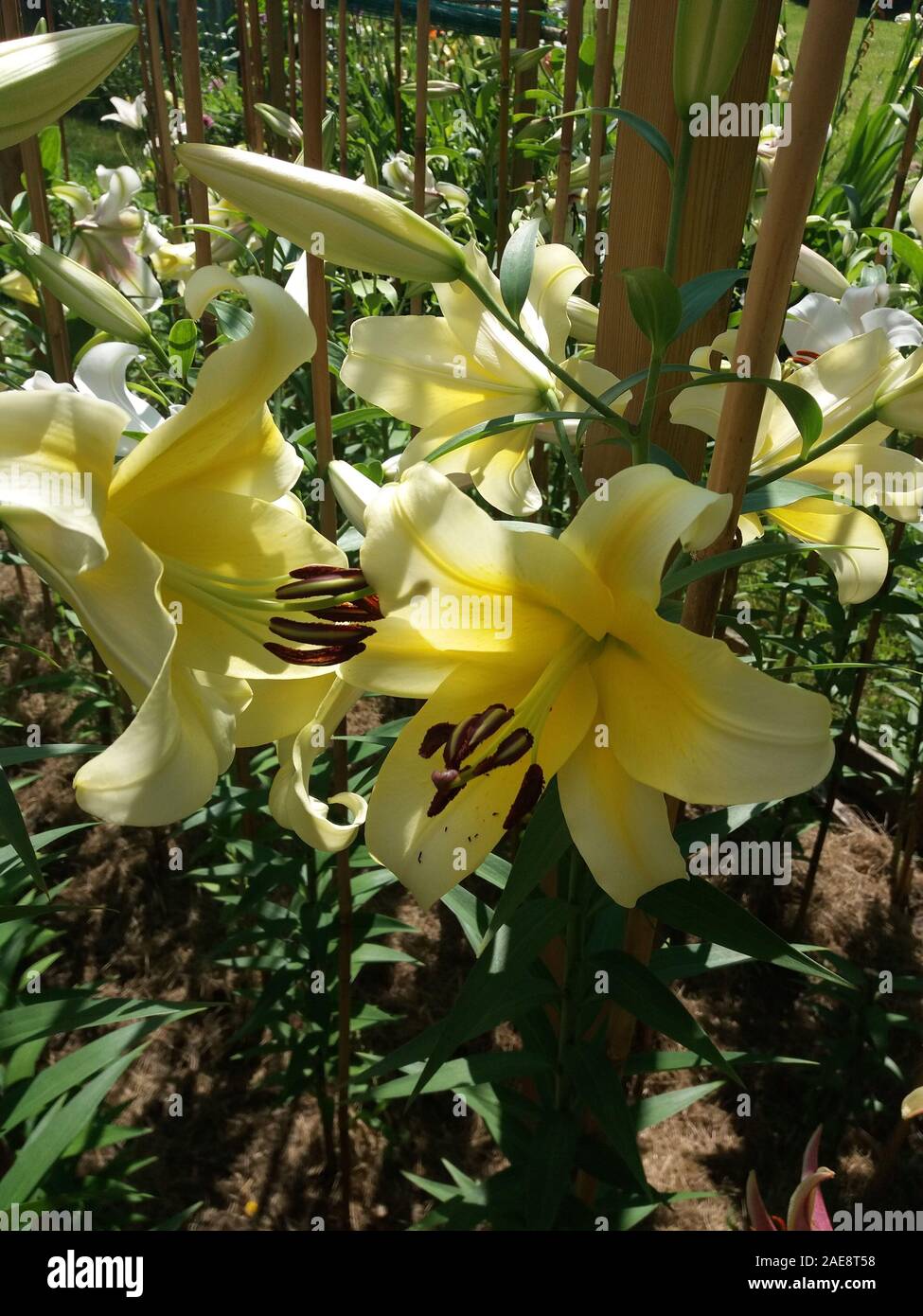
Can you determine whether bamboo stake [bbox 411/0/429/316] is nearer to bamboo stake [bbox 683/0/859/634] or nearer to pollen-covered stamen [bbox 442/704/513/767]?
bamboo stake [bbox 683/0/859/634]

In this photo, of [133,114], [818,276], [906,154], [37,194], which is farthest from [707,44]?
[133,114]

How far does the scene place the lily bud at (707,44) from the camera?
1.86 feet

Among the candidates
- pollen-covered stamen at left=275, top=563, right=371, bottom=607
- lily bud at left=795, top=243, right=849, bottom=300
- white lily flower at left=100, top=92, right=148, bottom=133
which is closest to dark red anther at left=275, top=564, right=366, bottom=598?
pollen-covered stamen at left=275, top=563, right=371, bottom=607

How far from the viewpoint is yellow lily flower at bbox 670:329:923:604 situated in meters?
0.75

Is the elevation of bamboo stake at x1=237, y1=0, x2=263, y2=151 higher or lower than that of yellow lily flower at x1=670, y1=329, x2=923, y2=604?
higher

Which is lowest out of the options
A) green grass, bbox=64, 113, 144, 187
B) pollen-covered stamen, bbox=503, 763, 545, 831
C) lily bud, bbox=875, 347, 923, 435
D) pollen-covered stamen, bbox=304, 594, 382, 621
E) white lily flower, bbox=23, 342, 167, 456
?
green grass, bbox=64, 113, 144, 187

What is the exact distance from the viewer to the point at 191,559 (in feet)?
2.14

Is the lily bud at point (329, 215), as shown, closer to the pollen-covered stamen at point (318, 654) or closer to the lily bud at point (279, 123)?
the pollen-covered stamen at point (318, 654)

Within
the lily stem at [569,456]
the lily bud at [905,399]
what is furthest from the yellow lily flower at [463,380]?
the lily bud at [905,399]

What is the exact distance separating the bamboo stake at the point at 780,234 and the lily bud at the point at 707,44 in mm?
38

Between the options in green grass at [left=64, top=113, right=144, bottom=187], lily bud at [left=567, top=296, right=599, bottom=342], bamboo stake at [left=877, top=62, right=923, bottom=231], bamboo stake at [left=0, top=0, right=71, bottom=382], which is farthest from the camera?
green grass at [left=64, top=113, right=144, bottom=187]
